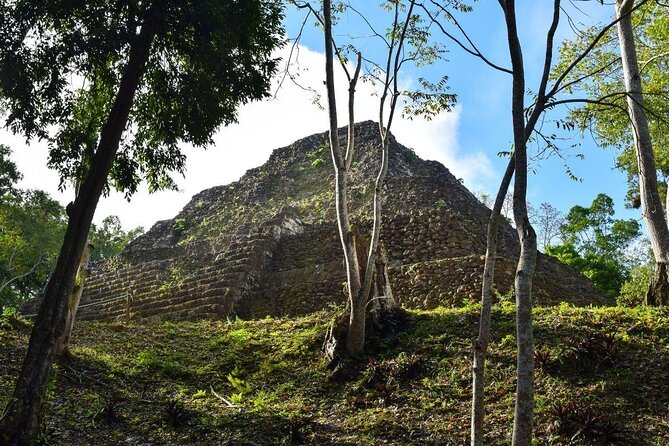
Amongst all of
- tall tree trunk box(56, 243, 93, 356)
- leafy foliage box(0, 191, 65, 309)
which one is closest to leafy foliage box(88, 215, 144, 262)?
leafy foliage box(0, 191, 65, 309)

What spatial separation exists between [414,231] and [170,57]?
8.36 metres

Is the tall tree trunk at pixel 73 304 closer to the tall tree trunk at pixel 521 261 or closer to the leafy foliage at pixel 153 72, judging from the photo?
the leafy foliage at pixel 153 72

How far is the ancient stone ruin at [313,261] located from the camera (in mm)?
12164

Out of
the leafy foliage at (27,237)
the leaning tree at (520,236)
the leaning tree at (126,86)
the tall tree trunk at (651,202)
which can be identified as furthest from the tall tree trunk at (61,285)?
the leafy foliage at (27,237)

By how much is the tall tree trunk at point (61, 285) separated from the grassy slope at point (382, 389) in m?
0.53

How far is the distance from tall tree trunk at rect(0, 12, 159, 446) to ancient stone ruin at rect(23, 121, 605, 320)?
696cm

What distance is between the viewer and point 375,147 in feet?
74.6

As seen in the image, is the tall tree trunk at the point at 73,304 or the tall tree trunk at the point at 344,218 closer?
the tall tree trunk at the point at 344,218

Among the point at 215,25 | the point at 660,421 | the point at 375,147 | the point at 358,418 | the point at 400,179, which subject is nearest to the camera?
the point at 660,421

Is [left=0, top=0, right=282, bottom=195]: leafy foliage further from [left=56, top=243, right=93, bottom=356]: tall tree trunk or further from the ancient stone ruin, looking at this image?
the ancient stone ruin

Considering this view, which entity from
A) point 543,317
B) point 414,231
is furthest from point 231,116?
point 414,231

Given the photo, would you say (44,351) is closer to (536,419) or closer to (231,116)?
(231,116)

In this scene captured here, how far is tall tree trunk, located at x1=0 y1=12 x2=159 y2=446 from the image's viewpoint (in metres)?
5.44

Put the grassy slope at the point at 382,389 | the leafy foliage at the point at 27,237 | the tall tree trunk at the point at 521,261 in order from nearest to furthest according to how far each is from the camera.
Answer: the tall tree trunk at the point at 521,261 → the grassy slope at the point at 382,389 → the leafy foliage at the point at 27,237
